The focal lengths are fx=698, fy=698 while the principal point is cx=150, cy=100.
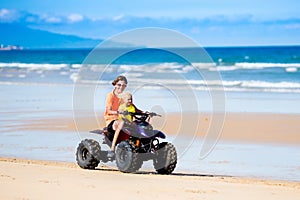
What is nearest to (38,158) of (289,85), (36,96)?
(36,96)

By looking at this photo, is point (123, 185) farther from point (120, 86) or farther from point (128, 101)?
point (120, 86)

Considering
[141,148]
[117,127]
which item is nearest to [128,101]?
[117,127]

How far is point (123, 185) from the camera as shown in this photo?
892 cm

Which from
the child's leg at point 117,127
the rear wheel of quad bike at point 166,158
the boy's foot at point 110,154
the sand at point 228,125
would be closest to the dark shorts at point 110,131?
the child's leg at point 117,127

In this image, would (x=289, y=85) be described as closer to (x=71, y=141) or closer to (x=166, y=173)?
(x=71, y=141)

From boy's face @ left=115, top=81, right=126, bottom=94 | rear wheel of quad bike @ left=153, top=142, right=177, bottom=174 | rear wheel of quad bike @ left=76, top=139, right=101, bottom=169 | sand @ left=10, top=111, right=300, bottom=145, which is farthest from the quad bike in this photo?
sand @ left=10, top=111, right=300, bottom=145

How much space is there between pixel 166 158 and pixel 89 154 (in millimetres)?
1265

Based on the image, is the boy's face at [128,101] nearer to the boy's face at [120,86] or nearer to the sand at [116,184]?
the boy's face at [120,86]

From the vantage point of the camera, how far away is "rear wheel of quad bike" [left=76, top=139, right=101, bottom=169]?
10.5m

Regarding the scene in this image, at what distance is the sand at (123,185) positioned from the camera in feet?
27.0

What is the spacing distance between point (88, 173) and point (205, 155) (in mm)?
3024

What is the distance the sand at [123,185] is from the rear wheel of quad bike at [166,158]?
14 cm

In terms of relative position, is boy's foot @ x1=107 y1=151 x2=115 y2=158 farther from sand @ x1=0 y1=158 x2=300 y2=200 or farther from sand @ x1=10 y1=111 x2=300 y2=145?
sand @ x1=10 y1=111 x2=300 y2=145

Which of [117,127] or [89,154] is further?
[89,154]
